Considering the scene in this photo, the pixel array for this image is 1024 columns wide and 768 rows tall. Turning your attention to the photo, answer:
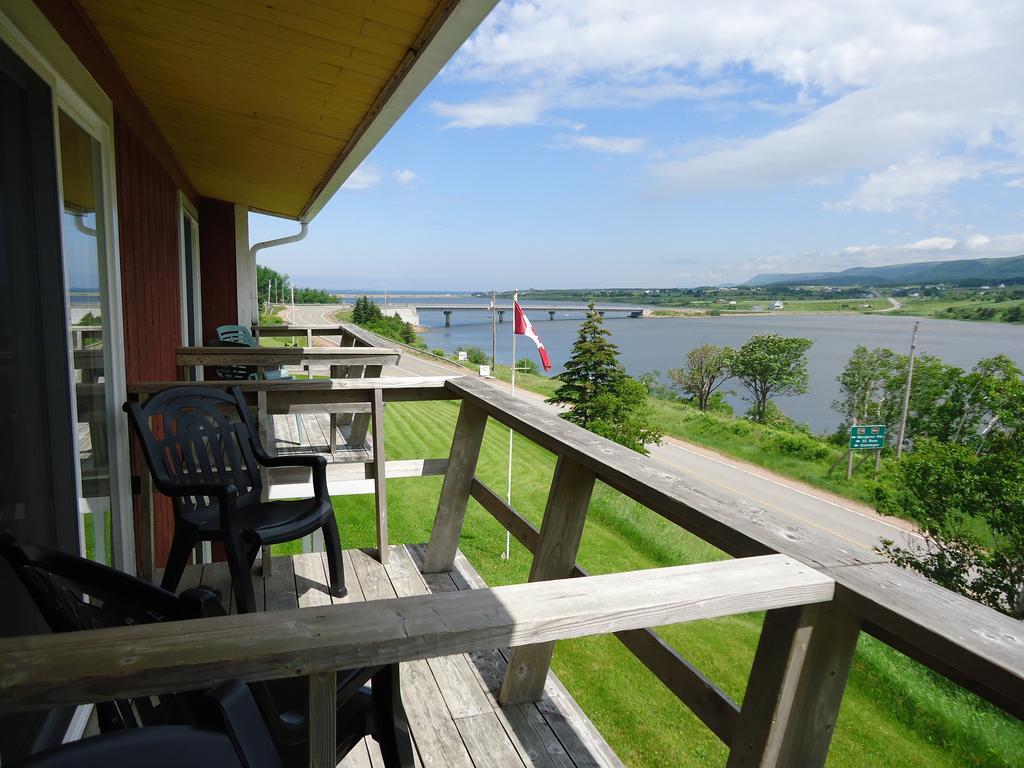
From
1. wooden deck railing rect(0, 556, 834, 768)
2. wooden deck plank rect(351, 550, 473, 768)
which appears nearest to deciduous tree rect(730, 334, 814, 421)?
wooden deck plank rect(351, 550, 473, 768)

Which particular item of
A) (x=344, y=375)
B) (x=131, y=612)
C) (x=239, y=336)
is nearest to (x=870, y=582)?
(x=131, y=612)

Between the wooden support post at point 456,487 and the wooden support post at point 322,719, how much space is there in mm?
1743

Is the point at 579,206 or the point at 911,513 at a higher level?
the point at 579,206

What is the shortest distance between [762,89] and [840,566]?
101446 mm

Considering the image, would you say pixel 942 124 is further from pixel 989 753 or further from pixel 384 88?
pixel 384 88

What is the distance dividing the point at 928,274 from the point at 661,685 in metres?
118

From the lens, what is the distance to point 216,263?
7.26m

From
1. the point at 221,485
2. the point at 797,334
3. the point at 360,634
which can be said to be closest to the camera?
the point at 360,634

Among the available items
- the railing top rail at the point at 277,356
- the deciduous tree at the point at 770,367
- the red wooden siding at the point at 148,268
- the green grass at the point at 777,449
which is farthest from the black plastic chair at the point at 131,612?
the deciduous tree at the point at 770,367

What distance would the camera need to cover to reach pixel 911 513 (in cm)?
1617

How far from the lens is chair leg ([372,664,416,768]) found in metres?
1.27

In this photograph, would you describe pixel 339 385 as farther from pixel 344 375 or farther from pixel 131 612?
pixel 344 375

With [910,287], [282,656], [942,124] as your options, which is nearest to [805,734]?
[282,656]

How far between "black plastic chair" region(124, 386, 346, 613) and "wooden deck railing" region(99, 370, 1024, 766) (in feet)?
3.04
